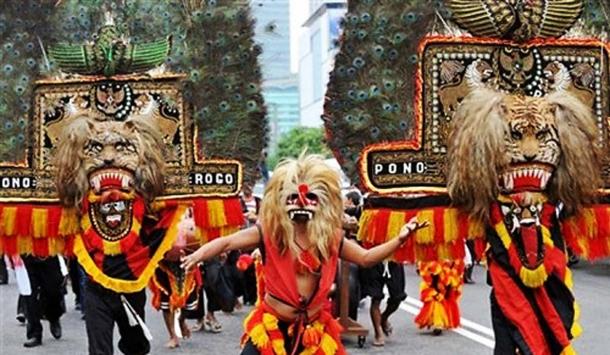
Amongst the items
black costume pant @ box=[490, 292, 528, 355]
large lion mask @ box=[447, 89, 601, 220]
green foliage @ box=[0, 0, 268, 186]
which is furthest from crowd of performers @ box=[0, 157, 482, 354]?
green foliage @ box=[0, 0, 268, 186]

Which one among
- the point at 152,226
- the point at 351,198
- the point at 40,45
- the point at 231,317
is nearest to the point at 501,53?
the point at 152,226

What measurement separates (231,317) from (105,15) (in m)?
4.47

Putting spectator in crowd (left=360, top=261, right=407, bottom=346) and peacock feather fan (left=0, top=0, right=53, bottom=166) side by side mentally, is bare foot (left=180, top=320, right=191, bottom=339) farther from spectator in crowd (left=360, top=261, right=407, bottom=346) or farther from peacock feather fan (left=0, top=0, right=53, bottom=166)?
peacock feather fan (left=0, top=0, right=53, bottom=166)

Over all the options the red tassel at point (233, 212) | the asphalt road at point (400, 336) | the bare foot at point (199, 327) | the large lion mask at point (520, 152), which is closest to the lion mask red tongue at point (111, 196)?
the red tassel at point (233, 212)

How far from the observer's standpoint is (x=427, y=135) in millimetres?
7414

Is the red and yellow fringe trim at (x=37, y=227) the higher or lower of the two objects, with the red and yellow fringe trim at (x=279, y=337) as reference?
higher

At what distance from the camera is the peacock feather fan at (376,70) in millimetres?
11164

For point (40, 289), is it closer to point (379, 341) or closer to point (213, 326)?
point (213, 326)

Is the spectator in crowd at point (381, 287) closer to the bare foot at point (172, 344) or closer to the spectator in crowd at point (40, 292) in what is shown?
the bare foot at point (172, 344)

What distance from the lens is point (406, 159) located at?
7395 millimetres

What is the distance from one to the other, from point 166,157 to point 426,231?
2.19 metres

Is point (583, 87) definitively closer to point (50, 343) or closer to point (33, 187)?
point (33, 187)

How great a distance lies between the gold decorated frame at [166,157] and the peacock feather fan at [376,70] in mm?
2495

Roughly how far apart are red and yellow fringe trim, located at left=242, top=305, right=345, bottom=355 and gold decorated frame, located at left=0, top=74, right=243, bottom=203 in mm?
2050
